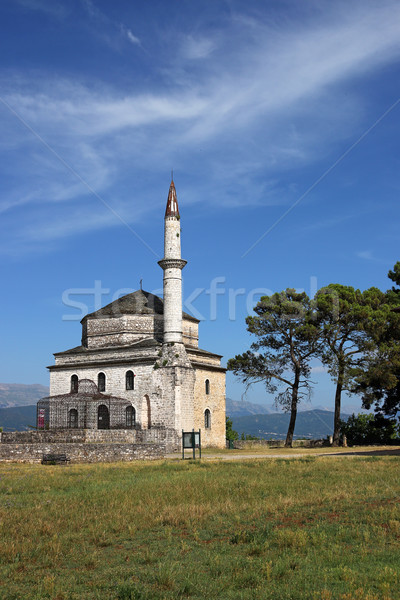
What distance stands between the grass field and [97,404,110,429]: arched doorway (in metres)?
25.2

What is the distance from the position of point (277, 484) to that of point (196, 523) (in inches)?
211

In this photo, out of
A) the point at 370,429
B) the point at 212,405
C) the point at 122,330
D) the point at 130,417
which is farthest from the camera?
the point at 212,405

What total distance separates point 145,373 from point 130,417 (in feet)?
11.1

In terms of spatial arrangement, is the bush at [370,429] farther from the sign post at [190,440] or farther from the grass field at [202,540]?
the grass field at [202,540]

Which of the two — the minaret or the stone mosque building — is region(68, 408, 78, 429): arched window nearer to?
the stone mosque building

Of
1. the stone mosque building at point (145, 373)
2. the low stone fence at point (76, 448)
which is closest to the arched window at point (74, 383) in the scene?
the stone mosque building at point (145, 373)

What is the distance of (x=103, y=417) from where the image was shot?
4019 centimetres

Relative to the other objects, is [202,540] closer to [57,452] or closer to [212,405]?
[57,452]

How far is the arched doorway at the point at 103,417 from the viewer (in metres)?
40.0

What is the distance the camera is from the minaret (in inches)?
1583

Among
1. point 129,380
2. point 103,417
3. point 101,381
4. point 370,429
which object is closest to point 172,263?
point 129,380

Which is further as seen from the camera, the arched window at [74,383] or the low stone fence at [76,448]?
the arched window at [74,383]

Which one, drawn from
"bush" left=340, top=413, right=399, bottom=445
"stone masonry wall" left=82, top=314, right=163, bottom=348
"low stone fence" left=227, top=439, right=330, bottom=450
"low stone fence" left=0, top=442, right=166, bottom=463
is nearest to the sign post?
"low stone fence" left=0, top=442, right=166, bottom=463

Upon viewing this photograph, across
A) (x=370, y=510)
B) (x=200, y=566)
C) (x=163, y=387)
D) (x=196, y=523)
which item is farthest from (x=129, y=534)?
(x=163, y=387)
